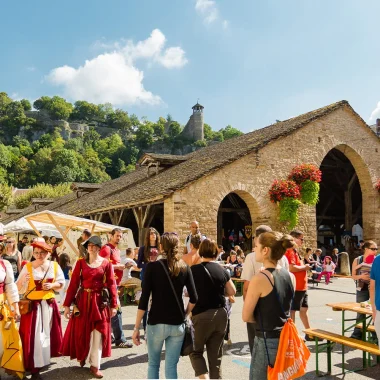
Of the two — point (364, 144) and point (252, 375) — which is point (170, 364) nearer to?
point (252, 375)

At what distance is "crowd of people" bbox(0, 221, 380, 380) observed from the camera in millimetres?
3326

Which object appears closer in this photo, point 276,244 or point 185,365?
point 276,244

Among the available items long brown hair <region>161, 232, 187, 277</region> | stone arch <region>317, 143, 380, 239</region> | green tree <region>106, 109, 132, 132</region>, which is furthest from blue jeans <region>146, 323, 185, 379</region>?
green tree <region>106, 109, 132, 132</region>

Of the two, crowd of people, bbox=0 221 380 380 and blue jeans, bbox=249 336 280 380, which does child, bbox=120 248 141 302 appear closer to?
crowd of people, bbox=0 221 380 380

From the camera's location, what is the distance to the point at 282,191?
15656 mm

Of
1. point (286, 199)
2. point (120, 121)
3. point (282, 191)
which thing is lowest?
point (286, 199)

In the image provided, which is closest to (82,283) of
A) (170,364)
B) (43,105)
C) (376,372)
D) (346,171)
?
(170,364)

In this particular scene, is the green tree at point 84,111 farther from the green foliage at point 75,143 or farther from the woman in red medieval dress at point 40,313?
the woman in red medieval dress at point 40,313

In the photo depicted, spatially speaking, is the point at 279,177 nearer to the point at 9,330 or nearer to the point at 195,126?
the point at 9,330

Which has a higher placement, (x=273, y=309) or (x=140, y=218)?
(x=140, y=218)

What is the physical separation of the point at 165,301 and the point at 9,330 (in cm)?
229

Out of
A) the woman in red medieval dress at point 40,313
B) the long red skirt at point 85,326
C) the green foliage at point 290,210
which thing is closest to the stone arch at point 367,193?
the green foliage at point 290,210

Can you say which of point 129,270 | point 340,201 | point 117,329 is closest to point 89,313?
point 117,329

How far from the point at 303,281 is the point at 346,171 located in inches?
646
